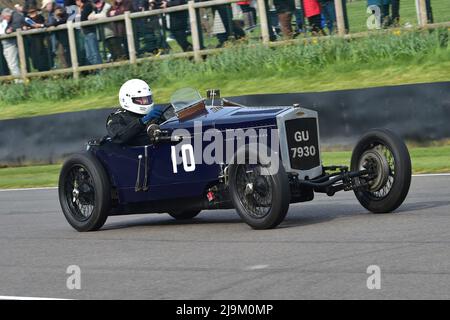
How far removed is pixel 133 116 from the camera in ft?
33.9

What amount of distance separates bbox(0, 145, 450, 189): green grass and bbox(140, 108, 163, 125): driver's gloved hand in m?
4.56

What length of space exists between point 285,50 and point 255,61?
797mm

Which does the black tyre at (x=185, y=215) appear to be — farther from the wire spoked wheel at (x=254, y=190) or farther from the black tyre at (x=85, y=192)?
the wire spoked wheel at (x=254, y=190)

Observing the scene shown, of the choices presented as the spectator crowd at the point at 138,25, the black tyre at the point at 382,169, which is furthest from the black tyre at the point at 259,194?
the spectator crowd at the point at 138,25

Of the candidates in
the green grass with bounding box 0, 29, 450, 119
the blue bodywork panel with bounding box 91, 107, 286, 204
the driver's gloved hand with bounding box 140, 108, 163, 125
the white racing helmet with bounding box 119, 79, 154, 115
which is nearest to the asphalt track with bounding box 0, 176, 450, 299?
the blue bodywork panel with bounding box 91, 107, 286, 204

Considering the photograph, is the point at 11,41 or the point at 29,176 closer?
the point at 29,176

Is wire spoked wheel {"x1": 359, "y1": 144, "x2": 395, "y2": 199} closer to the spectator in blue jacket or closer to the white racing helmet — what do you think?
the white racing helmet

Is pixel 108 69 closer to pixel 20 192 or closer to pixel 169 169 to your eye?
pixel 20 192

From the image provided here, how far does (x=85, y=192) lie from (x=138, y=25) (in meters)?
11.7

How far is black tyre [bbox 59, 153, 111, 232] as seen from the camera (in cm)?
1001

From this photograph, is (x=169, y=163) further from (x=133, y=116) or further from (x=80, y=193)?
(x=80, y=193)

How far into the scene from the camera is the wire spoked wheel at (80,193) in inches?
406

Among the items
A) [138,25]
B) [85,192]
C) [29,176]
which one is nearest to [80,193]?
[85,192]

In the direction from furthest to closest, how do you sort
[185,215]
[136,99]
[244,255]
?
[185,215] → [136,99] → [244,255]
